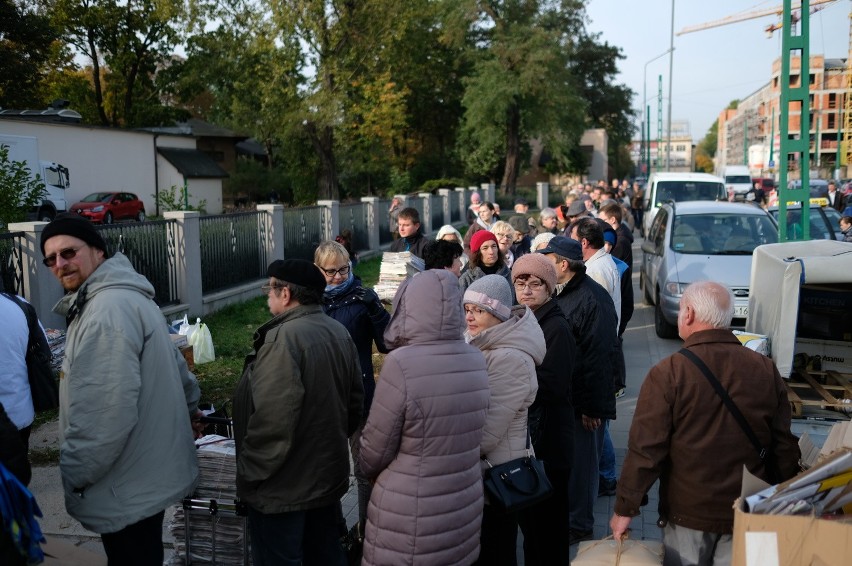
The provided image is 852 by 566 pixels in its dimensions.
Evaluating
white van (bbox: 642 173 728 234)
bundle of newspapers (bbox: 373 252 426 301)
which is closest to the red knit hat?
bundle of newspapers (bbox: 373 252 426 301)

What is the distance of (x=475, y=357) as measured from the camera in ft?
11.2

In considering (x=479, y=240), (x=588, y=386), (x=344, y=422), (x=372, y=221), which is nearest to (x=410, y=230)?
(x=479, y=240)

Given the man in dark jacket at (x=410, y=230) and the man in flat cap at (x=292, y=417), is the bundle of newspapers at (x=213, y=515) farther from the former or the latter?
the man in dark jacket at (x=410, y=230)

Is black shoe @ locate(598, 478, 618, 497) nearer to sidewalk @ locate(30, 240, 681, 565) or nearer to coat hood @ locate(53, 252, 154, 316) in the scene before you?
sidewalk @ locate(30, 240, 681, 565)

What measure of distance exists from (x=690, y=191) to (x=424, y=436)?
19.2 meters

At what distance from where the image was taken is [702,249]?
1166 cm

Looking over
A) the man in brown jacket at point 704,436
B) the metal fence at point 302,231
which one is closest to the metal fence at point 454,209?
the metal fence at point 302,231

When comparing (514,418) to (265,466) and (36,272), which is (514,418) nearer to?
(265,466)

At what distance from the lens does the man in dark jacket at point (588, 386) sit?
4.98 meters

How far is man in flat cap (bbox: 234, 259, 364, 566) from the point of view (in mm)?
3357

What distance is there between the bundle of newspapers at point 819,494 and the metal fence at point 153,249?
8.83 m

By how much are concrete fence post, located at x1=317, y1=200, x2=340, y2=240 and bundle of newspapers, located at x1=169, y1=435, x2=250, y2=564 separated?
13.7m

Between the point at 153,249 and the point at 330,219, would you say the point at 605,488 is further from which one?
the point at 330,219

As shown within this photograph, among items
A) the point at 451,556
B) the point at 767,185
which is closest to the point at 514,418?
the point at 451,556
